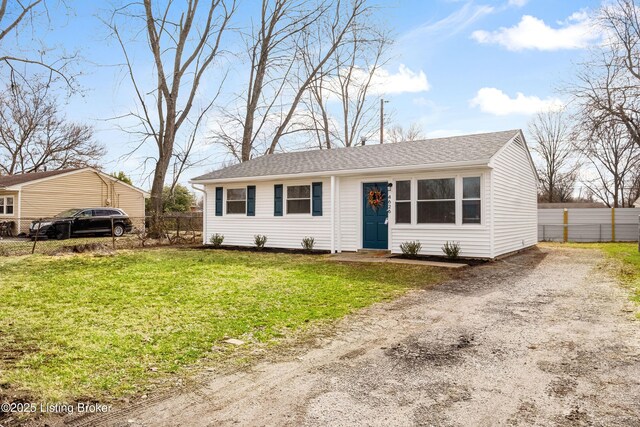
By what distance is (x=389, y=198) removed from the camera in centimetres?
1177

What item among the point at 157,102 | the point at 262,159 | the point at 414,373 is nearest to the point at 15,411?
the point at 414,373

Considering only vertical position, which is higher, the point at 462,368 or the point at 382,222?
the point at 382,222

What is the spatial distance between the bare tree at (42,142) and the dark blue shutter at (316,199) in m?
24.0

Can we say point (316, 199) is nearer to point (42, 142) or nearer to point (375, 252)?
point (375, 252)

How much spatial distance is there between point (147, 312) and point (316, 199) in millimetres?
8287

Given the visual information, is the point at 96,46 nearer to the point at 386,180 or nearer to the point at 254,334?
the point at 386,180

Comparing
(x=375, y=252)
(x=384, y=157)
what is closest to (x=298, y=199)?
(x=384, y=157)

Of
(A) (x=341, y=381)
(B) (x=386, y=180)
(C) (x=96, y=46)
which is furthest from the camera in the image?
(C) (x=96, y=46)

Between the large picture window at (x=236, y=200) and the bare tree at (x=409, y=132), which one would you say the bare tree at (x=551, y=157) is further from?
the large picture window at (x=236, y=200)

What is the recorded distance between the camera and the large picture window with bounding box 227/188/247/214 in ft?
48.2

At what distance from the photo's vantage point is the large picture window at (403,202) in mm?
11492

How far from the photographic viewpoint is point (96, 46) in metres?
19.4

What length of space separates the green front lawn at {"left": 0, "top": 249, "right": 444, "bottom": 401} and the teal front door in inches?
100

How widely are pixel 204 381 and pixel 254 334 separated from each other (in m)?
1.22
